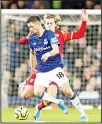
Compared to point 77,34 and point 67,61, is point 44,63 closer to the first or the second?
point 77,34

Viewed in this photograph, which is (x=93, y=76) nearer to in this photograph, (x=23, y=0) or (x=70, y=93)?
(x=23, y=0)

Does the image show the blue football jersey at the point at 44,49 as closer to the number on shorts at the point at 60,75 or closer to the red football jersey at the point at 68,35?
the number on shorts at the point at 60,75

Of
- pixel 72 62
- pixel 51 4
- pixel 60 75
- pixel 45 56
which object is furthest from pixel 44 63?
pixel 51 4

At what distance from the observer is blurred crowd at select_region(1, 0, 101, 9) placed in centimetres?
1790

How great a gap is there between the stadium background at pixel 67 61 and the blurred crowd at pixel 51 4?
1088mm

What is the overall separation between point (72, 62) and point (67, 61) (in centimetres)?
23

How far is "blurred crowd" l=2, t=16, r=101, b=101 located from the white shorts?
5.27 metres

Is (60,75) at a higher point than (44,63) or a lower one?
lower

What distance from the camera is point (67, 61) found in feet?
53.6

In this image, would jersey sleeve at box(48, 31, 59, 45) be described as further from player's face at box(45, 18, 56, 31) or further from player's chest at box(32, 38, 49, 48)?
player's face at box(45, 18, 56, 31)

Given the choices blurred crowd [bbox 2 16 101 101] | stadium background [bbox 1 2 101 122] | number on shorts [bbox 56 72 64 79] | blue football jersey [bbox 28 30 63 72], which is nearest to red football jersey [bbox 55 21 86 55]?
blue football jersey [bbox 28 30 63 72]

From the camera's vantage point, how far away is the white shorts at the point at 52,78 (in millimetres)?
10094

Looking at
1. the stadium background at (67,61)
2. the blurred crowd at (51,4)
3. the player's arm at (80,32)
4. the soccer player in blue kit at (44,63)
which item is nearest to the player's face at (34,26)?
the soccer player in blue kit at (44,63)

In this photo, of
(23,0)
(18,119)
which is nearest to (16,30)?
(23,0)
